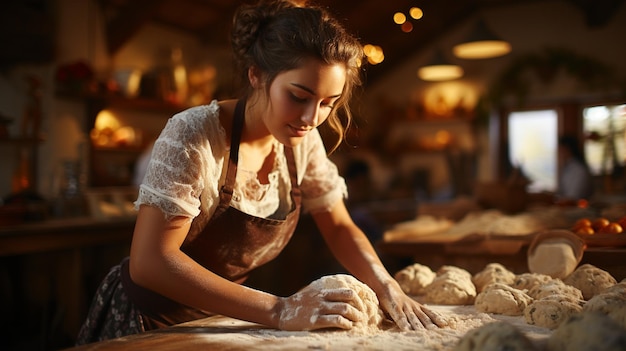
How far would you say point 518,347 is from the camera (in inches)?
40.1

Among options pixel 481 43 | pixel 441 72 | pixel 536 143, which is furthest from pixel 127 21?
pixel 536 143

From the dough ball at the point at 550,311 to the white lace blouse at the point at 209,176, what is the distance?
73 cm

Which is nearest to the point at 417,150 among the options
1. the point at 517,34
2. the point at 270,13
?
the point at 517,34

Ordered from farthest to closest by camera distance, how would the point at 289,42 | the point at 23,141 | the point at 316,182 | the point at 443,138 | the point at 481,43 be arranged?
the point at 443,138 → the point at 481,43 → the point at 23,141 → the point at 316,182 → the point at 289,42

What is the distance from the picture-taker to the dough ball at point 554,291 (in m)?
1.51

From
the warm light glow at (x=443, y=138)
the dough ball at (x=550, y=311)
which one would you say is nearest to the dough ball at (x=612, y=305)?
the dough ball at (x=550, y=311)

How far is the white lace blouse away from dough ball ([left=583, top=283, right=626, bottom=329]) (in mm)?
848

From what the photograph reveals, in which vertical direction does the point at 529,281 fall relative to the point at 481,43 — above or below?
below

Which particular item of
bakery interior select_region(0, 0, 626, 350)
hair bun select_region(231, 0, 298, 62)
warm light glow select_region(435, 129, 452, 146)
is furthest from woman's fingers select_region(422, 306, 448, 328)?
warm light glow select_region(435, 129, 452, 146)

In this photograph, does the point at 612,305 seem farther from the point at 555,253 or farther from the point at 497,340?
the point at 555,253

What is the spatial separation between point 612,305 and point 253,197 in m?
0.98

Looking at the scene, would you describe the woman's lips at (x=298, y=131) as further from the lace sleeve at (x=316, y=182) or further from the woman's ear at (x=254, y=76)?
the lace sleeve at (x=316, y=182)

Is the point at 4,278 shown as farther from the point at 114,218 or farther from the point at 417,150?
the point at 417,150

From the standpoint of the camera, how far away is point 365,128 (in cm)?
396
